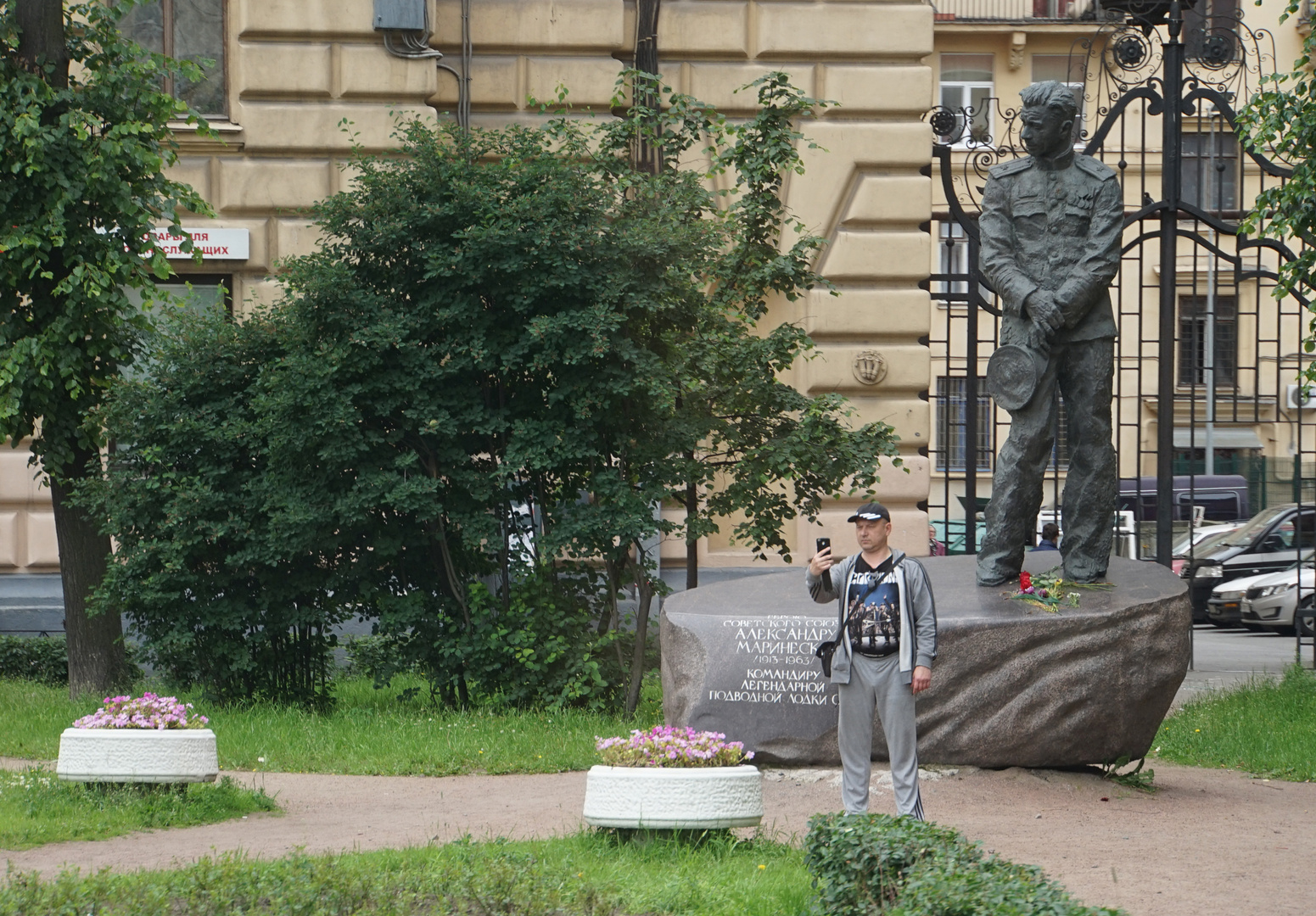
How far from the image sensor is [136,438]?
12.2 m

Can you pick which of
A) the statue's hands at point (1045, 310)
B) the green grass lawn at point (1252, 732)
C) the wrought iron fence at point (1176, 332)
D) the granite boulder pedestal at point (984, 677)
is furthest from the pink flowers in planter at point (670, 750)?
the wrought iron fence at point (1176, 332)

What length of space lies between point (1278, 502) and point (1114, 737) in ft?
55.6

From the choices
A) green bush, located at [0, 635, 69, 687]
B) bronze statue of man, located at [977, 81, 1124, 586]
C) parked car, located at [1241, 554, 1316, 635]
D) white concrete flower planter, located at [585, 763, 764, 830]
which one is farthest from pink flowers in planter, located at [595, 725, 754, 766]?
parked car, located at [1241, 554, 1316, 635]

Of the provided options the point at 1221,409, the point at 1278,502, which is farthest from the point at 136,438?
the point at 1221,409

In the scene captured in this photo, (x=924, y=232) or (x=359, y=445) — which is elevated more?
(x=924, y=232)

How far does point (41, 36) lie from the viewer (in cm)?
1241

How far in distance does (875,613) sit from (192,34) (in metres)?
11.8

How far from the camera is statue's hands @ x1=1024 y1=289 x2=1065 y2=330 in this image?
9.20 m

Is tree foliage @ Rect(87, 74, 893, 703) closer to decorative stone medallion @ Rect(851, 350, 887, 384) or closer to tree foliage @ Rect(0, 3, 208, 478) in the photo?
tree foliage @ Rect(0, 3, 208, 478)

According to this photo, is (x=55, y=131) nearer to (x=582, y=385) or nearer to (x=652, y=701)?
(x=582, y=385)

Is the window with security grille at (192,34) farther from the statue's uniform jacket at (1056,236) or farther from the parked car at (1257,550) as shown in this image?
the parked car at (1257,550)

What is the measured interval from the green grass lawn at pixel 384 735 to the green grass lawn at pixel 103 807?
57.6 inches

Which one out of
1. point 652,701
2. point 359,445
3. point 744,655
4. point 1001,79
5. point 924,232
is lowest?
point 652,701

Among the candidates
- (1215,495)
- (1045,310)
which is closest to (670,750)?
(1045,310)
